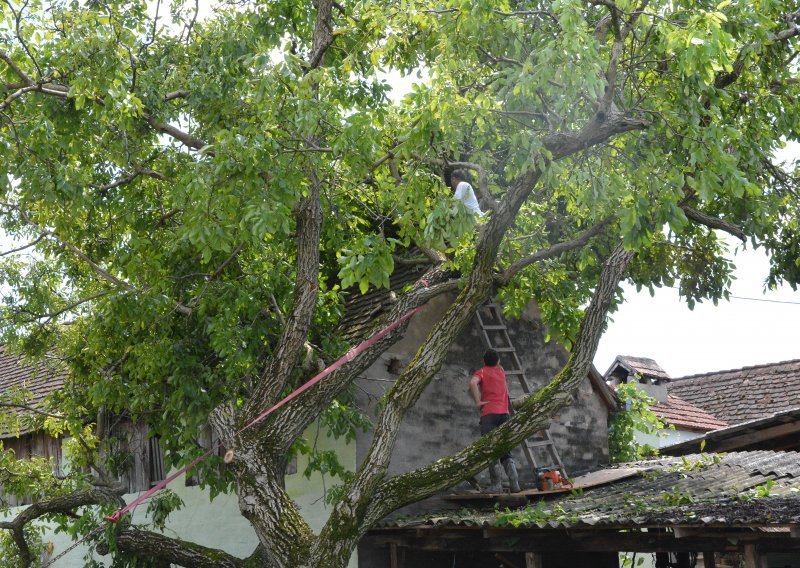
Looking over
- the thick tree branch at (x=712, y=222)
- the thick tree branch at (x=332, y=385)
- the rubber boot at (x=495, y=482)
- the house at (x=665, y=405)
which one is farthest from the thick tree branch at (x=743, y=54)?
the house at (x=665, y=405)

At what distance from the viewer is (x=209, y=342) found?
39.9 ft

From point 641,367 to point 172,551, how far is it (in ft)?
55.3

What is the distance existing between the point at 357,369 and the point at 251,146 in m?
2.67

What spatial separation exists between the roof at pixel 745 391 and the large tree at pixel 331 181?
10.9m

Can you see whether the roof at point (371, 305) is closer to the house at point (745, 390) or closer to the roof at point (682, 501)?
the roof at point (682, 501)

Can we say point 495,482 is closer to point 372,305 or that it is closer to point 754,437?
point 372,305

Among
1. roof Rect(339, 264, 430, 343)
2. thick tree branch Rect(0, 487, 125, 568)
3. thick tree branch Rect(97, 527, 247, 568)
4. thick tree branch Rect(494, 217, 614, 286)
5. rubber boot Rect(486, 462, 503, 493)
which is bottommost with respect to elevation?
thick tree branch Rect(97, 527, 247, 568)

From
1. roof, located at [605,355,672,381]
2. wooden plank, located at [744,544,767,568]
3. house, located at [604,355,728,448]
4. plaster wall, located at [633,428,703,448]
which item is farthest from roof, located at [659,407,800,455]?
roof, located at [605,355,672,381]

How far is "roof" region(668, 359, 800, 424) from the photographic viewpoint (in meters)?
22.6

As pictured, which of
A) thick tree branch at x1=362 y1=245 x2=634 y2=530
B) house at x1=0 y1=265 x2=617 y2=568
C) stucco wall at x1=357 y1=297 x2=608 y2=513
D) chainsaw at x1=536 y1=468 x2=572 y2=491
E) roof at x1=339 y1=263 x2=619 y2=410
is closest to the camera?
thick tree branch at x1=362 y1=245 x2=634 y2=530

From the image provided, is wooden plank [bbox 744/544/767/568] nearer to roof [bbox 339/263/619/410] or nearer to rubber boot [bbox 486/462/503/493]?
rubber boot [bbox 486/462/503/493]

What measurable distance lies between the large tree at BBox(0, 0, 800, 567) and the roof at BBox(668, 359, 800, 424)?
10.9 m

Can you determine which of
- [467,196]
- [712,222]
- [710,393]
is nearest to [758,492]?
[712,222]

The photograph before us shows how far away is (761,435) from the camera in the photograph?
13.0m
